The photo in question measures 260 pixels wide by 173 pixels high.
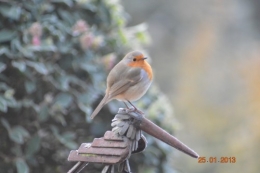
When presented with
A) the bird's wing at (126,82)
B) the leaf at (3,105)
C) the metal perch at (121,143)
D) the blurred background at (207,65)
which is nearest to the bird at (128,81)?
the bird's wing at (126,82)

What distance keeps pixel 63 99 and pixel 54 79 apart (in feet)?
0.51

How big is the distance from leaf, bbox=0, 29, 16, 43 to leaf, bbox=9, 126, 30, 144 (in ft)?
1.79

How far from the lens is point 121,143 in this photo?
226 centimetres

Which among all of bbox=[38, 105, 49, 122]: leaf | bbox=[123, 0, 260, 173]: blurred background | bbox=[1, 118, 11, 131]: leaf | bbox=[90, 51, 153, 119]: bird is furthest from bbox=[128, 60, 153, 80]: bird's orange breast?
bbox=[123, 0, 260, 173]: blurred background

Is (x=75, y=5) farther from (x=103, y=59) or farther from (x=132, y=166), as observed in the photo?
(x=132, y=166)

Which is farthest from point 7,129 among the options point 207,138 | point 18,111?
point 207,138

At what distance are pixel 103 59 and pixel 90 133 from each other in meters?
0.52

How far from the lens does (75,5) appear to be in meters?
4.06

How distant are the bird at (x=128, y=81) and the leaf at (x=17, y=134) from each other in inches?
31.1

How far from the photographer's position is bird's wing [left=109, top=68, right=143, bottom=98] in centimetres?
293

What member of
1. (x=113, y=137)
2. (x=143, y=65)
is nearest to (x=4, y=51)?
(x=143, y=65)

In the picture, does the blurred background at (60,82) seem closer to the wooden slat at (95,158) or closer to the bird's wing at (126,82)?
the bird's wing at (126,82)

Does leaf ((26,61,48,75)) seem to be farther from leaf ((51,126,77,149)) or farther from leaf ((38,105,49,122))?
leaf ((51,126,77,149))

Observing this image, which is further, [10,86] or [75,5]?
[75,5]
